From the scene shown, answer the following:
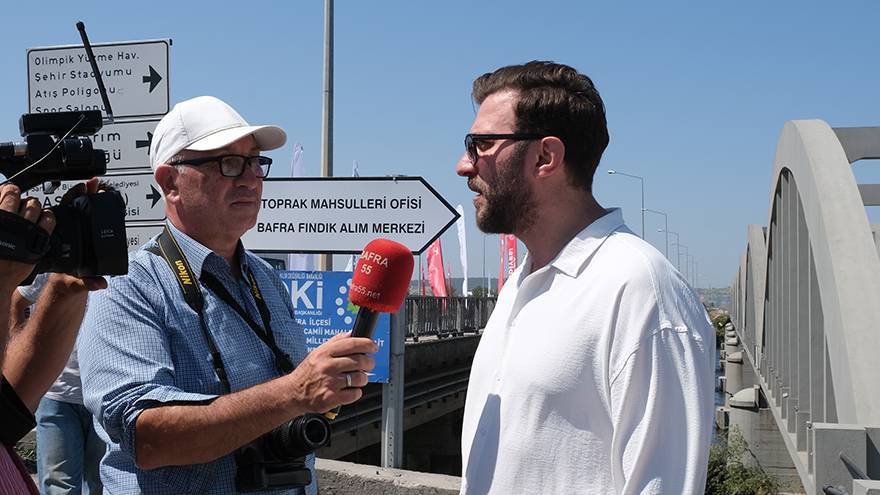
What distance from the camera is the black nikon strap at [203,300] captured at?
2.69 metres

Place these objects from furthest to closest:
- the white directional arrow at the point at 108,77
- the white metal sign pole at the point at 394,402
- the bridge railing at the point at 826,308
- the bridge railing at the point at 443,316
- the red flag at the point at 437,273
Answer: the red flag at the point at 437,273
the bridge railing at the point at 443,316
the white metal sign pole at the point at 394,402
the white directional arrow at the point at 108,77
the bridge railing at the point at 826,308

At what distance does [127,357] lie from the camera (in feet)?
8.44

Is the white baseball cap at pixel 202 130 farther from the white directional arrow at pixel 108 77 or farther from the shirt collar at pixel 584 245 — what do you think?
the white directional arrow at pixel 108 77

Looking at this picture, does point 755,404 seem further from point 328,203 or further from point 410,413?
point 328,203

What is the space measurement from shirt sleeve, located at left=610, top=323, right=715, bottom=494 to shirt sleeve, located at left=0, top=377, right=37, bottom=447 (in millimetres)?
1530

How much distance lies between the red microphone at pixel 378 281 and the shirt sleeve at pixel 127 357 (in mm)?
449

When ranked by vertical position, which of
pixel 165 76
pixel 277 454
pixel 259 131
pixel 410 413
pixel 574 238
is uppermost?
pixel 165 76

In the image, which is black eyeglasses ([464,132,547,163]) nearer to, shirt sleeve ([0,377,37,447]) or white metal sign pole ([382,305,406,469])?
shirt sleeve ([0,377,37,447])

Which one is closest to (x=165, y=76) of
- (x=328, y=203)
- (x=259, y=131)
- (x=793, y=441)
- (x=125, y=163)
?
(x=125, y=163)

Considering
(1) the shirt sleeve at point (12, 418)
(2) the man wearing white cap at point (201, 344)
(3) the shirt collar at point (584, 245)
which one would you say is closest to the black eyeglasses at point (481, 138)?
(3) the shirt collar at point (584, 245)

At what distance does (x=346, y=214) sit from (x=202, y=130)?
3.69 metres

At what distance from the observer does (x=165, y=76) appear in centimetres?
635

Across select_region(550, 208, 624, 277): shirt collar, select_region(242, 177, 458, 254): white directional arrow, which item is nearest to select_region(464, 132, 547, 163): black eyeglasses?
select_region(550, 208, 624, 277): shirt collar

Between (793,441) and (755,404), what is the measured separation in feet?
42.8
